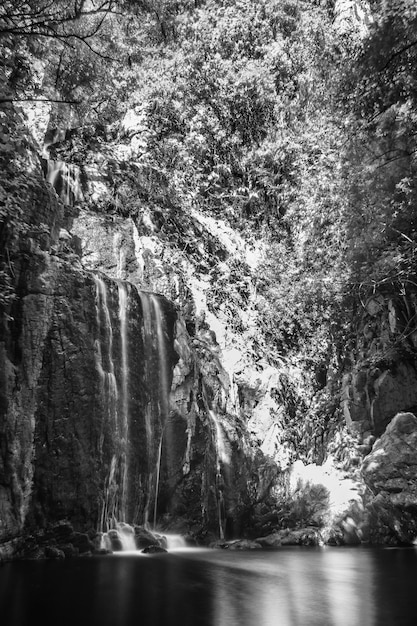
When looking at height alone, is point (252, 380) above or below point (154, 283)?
below

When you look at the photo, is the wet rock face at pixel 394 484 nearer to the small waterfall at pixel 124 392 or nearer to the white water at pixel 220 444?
the white water at pixel 220 444

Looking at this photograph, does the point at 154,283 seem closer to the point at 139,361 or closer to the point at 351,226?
the point at 139,361

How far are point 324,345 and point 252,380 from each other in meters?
3.48

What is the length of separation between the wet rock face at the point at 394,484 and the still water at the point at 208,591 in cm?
175

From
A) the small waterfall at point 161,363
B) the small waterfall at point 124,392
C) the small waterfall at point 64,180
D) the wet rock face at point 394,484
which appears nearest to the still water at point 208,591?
the small waterfall at point 124,392

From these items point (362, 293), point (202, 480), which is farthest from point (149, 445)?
point (362, 293)

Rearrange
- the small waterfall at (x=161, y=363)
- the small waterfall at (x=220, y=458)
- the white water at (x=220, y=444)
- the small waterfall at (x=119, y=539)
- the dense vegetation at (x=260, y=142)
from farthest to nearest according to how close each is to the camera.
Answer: the dense vegetation at (x=260, y=142)
the white water at (x=220, y=444)
the small waterfall at (x=220, y=458)
the small waterfall at (x=161, y=363)
the small waterfall at (x=119, y=539)

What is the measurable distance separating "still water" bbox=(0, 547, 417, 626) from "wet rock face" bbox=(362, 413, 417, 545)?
1749mm

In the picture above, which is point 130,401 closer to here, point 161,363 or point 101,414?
point 101,414

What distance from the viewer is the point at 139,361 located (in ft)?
38.7

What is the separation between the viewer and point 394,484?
455 inches

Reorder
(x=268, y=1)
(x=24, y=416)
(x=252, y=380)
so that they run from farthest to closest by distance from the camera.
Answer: (x=268, y=1) → (x=252, y=380) → (x=24, y=416)

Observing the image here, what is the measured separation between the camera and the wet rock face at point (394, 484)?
11.2m

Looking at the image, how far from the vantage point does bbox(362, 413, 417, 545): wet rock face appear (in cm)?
1120
